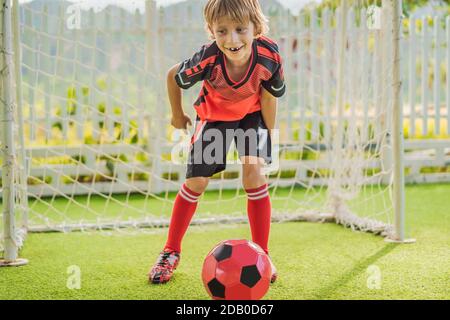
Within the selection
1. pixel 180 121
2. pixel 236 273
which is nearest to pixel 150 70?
pixel 180 121

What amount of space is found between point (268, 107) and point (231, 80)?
0.65ft

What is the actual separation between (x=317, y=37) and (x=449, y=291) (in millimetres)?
3428

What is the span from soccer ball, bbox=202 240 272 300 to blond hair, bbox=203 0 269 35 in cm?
80

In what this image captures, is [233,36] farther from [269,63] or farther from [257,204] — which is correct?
[257,204]

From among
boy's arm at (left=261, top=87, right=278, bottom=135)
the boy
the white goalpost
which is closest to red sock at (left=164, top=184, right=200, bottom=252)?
the boy

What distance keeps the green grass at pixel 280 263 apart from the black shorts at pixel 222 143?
415 millimetres

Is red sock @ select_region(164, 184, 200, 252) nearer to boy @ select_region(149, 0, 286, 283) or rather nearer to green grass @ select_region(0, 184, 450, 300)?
boy @ select_region(149, 0, 286, 283)

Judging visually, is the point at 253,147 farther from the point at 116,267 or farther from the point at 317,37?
the point at 317,37

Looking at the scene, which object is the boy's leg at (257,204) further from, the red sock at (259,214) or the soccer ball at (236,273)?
the soccer ball at (236,273)

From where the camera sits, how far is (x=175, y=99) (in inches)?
100

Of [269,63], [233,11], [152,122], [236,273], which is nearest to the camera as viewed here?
[236,273]

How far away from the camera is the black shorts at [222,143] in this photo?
98.0 inches

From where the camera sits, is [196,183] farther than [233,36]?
Yes
